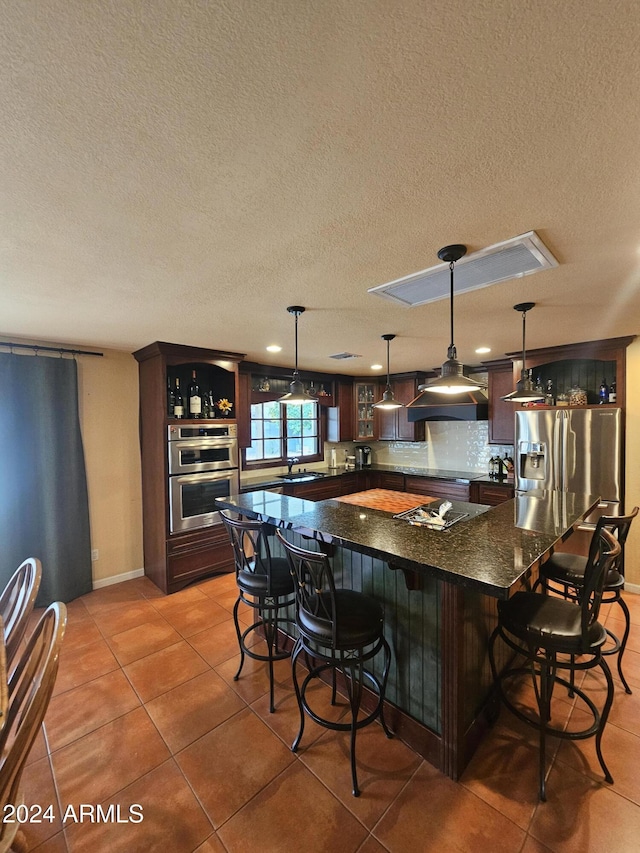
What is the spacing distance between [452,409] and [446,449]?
0.88 metres

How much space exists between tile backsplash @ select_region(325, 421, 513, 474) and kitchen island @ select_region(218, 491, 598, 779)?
3036 millimetres

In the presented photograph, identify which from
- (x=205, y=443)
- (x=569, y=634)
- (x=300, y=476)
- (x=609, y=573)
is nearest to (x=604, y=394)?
(x=609, y=573)

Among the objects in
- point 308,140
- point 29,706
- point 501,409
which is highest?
point 308,140

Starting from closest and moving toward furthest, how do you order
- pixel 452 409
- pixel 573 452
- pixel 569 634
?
pixel 569 634 < pixel 573 452 < pixel 452 409

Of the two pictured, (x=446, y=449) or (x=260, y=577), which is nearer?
(x=260, y=577)

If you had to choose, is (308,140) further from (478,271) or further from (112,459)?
(112,459)

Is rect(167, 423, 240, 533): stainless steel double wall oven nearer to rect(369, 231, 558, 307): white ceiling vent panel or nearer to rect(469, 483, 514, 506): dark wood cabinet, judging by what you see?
rect(369, 231, 558, 307): white ceiling vent panel

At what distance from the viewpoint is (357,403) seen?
5832mm

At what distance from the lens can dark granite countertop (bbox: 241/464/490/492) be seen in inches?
176

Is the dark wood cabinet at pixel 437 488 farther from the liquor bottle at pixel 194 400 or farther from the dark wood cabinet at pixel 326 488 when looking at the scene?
the liquor bottle at pixel 194 400

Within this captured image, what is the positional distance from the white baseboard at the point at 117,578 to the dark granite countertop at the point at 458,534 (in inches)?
75.0

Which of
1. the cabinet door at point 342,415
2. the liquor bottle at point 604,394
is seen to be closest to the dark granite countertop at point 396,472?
the cabinet door at point 342,415

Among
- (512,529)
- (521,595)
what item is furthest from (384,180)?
(521,595)

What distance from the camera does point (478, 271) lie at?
5.85 feet
